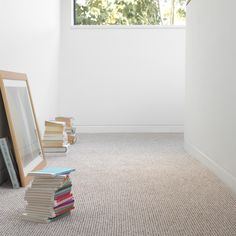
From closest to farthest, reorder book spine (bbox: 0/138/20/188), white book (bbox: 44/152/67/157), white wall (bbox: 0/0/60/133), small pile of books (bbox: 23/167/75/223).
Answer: small pile of books (bbox: 23/167/75/223) < book spine (bbox: 0/138/20/188) < white wall (bbox: 0/0/60/133) < white book (bbox: 44/152/67/157)

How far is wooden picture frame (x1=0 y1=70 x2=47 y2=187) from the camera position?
3.57m

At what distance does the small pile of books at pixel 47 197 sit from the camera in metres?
2.65

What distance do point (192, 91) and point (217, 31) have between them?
1.30 meters

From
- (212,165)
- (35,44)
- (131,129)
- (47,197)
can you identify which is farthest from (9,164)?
(131,129)

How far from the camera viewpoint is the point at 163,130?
7.53 metres

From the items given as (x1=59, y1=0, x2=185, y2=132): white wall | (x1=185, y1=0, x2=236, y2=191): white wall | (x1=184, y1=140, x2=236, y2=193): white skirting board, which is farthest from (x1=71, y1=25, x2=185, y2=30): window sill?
(x1=184, y1=140, x2=236, y2=193): white skirting board

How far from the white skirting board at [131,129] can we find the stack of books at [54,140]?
216cm

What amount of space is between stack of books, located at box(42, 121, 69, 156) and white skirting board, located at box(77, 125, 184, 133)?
7.08 feet

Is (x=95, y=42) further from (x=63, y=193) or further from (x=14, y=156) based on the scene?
(x=63, y=193)

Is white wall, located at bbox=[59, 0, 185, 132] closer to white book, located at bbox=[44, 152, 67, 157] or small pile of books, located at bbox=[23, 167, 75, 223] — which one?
white book, located at bbox=[44, 152, 67, 157]

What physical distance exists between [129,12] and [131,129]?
1724mm

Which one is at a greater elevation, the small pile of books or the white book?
the small pile of books

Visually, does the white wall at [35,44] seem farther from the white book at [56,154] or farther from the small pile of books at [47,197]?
the small pile of books at [47,197]

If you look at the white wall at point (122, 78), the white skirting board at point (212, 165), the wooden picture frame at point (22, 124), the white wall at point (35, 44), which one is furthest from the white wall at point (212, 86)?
the white wall at point (122, 78)
